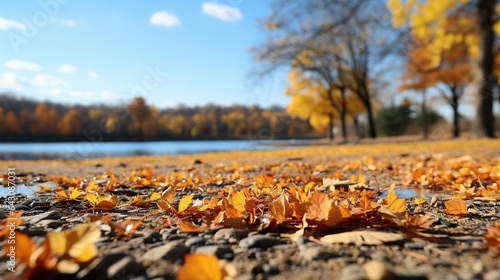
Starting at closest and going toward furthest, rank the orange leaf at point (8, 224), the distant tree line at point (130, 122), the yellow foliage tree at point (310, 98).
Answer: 1. the orange leaf at point (8, 224)
2. the yellow foliage tree at point (310, 98)
3. the distant tree line at point (130, 122)

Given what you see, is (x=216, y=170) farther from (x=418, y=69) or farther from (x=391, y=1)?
(x=418, y=69)

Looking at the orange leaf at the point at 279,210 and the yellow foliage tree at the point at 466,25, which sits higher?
the yellow foliage tree at the point at 466,25

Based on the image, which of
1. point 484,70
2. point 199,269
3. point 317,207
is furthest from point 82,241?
point 484,70

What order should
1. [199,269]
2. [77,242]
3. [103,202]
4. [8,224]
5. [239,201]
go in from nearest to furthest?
1. [199,269]
2. [77,242]
3. [8,224]
4. [239,201]
5. [103,202]

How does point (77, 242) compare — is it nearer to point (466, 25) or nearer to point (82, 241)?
point (82, 241)

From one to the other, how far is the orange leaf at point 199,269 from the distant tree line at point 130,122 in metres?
38.3

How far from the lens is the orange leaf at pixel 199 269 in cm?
63

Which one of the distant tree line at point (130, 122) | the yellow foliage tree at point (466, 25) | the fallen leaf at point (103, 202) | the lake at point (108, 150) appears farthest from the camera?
the distant tree line at point (130, 122)

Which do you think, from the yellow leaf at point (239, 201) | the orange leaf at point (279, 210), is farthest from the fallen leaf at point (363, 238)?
the yellow leaf at point (239, 201)

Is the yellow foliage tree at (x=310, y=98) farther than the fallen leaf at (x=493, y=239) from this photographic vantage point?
Yes

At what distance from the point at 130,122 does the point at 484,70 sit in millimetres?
51522

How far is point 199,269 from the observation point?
0.64 metres

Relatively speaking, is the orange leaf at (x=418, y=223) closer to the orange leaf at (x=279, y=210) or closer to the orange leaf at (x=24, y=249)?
the orange leaf at (x=279, y=210)

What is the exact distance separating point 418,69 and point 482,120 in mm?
9960
